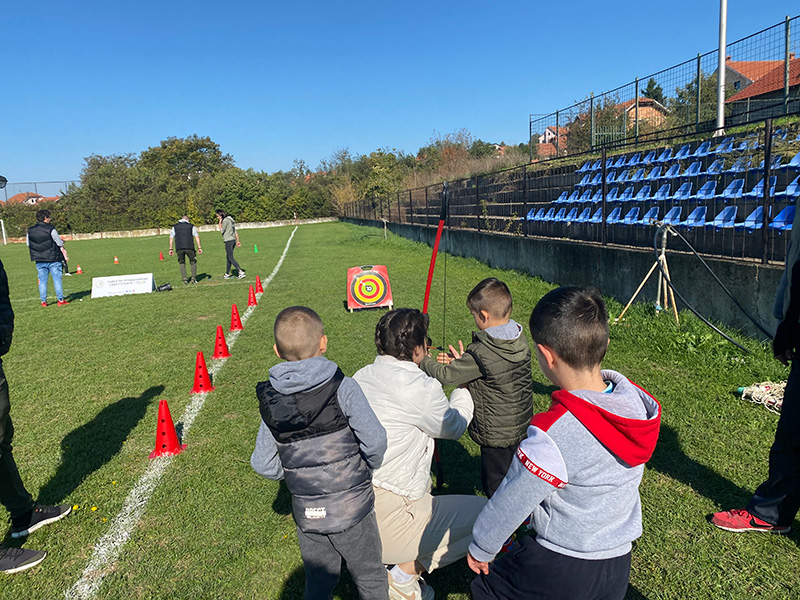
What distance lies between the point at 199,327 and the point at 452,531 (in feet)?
24.5

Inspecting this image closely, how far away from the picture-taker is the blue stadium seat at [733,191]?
25.6 ft

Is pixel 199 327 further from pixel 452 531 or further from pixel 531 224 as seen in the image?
pixel 531 224

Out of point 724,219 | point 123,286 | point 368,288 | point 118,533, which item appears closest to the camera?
point 118,533

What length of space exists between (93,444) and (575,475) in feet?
14.9

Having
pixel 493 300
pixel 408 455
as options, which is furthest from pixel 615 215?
pixel 408 455

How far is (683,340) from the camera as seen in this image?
6.39m

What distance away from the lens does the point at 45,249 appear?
37.8ft

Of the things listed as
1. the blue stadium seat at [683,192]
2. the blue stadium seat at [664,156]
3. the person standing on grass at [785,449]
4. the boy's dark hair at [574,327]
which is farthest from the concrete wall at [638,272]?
the boy's dark hair at [574,327]

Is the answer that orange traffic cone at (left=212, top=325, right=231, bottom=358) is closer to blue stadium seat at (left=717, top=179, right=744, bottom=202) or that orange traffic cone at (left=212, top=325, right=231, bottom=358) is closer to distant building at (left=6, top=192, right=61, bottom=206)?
blue stadium seat at (left=717, top=179, right=744, bottom=202)

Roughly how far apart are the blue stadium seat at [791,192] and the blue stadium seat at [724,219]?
668 millimetres

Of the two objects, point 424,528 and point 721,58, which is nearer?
point 424,528

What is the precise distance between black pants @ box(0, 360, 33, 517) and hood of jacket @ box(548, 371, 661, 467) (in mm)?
3191

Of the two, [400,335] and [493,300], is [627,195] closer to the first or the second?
[493,300]

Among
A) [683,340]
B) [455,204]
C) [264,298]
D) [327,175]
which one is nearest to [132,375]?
[264,298]
